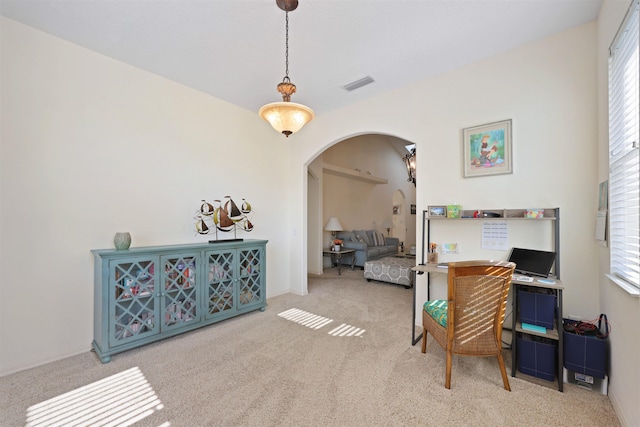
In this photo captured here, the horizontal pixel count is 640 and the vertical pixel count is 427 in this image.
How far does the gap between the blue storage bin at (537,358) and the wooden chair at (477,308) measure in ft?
0.98

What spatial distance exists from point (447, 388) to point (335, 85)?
3403mm

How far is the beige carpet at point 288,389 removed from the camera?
177 centimetres

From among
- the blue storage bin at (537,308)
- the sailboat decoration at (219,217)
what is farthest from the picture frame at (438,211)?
the sailboat decoration at (219,217)

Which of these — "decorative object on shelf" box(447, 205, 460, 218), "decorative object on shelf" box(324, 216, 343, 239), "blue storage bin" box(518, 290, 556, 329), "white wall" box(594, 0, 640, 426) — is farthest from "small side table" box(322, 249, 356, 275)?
"white wall" box(594, 0, 640, 426)

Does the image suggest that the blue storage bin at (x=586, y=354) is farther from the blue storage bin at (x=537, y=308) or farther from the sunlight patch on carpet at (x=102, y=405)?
the sunlight patch on carpet at (x=102, y=405)

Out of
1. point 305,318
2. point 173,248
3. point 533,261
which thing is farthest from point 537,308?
point 173,248

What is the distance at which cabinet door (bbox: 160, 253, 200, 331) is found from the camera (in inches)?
114

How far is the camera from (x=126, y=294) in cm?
264

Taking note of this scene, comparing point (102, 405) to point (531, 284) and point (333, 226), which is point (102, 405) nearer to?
point (531, 284)

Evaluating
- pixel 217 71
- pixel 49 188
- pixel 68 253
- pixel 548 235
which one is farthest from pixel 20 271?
pixel 548 235

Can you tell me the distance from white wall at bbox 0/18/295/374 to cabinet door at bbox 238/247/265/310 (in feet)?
2.31

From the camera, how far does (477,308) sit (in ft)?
6.81

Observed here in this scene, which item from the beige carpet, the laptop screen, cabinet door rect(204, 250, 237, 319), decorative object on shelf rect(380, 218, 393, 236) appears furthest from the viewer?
decorative object on shelf rect(380, 218, 393, 236)

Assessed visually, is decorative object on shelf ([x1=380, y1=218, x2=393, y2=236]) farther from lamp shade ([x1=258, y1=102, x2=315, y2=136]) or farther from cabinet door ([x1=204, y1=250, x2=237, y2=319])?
lamp shade ([x1=258, y1=102, x2=315, y2=136])
